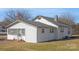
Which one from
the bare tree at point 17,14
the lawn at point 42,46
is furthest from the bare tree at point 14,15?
the lawn at point 42,46

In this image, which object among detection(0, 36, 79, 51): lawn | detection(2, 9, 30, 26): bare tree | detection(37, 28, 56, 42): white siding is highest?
detection(2, 9, 30, 26): bare tree

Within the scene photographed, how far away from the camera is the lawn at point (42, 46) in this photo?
3797 mm

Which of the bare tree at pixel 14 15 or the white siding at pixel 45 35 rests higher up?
the bare tree at pixel 14 15

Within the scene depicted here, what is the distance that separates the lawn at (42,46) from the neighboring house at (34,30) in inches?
2.8

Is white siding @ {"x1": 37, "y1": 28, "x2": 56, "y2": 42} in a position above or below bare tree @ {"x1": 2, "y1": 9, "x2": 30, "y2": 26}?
below

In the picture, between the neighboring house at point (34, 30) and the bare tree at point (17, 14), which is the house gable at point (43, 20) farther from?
the bare tree at point (17, 14)

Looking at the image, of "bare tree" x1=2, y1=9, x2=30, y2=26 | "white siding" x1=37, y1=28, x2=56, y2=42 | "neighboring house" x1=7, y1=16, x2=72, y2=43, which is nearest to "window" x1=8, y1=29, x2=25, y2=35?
"neighboring house" x1=7, y1=16, x2=72, y2=43

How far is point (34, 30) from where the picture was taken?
3814mm

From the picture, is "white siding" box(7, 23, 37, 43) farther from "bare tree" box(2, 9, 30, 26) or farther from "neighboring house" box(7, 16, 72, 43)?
"bare tree" box(2, 9, 30, 26)

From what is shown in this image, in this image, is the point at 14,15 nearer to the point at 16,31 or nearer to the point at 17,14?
the point at 17,14

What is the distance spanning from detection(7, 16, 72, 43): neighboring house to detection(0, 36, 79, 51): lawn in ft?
0.23

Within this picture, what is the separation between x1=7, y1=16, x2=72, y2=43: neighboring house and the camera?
3.81 m
